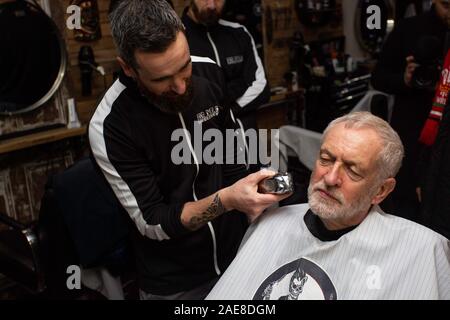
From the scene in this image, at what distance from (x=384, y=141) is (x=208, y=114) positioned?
1.82ft

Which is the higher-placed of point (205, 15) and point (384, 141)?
point (205, 15)

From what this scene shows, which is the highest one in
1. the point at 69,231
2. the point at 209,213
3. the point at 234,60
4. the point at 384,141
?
the point at 234,60

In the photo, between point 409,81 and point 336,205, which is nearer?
point 336,205

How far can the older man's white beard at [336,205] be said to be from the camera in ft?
4.19

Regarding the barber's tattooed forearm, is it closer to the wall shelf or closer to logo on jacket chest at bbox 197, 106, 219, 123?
logo on jacket chest at bbox 197, 106, 219, 123

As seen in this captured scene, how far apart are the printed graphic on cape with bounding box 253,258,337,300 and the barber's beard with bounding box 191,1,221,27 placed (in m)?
1.53

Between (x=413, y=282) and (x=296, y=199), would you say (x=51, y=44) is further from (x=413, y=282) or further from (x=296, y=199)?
(x=413, y=282)

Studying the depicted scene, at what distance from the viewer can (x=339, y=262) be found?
1.32 meters

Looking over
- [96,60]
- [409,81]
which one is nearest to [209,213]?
[409,81]

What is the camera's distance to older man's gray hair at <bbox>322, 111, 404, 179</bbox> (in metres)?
1.25

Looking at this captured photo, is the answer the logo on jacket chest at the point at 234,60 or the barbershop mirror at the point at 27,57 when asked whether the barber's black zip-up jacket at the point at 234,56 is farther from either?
the barbershop mirror at the point at 27,57

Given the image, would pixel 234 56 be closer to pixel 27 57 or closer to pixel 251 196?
pixel 27 57

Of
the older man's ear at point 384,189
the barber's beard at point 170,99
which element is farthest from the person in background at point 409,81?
the barber's beard at point 170,99

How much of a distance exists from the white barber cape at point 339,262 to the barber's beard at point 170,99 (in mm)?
457
